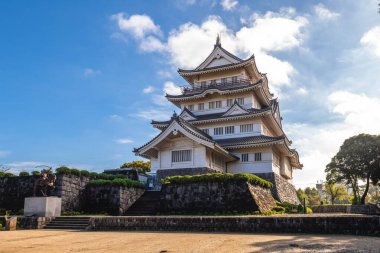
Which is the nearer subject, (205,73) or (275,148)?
(275,148)

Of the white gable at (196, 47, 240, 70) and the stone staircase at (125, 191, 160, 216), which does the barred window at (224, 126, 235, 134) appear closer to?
the white gable at (196, 47, 240, 70)

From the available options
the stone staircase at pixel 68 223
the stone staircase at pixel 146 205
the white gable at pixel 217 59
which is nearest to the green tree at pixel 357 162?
the white gable at pixel 217 59

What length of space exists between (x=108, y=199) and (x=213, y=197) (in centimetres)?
762

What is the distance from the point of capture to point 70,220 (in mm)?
18875

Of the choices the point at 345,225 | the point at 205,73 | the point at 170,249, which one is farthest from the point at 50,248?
the point at 205,73

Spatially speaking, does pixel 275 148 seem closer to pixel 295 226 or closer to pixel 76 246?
pixel 295 226

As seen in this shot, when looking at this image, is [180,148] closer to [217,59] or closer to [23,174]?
[23,174]

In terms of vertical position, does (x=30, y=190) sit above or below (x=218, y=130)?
below

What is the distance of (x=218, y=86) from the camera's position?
36.5 m

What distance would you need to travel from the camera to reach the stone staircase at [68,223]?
17953 mm

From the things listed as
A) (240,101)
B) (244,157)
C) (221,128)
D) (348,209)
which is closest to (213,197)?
(244,157)

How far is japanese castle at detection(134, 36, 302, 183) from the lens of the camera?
92.5 ft

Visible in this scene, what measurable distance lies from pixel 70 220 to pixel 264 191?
1269 cm

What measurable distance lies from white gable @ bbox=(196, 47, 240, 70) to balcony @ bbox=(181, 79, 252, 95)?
2.11 m
